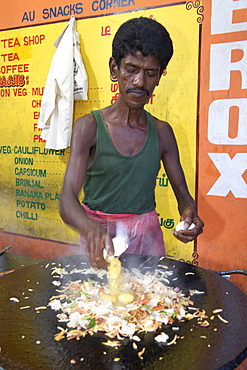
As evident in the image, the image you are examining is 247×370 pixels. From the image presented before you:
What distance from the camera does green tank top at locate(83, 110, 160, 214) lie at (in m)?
2.25

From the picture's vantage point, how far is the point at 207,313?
1.68 meters

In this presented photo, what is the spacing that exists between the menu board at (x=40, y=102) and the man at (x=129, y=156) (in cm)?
134

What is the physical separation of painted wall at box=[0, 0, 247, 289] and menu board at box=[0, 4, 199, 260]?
11 mm

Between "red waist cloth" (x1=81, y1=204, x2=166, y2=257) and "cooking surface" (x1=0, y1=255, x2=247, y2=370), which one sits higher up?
"red waist cloth" (x1=81, y1=204, x2=166, y2=257)

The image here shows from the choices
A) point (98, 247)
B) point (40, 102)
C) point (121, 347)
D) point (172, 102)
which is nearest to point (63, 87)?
point (40, 102)

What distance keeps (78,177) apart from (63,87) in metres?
2.18

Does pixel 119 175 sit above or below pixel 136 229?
above

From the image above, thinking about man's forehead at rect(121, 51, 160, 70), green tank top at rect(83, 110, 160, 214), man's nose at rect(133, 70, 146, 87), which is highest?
man's forehead at rect(121, 51, 160, 70)

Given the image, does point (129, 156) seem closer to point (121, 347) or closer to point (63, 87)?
point (121, 347)

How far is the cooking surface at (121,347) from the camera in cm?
133

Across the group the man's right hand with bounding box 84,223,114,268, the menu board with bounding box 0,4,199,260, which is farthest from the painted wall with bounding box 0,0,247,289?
the man's right hand with bounding box 84,223,114,268

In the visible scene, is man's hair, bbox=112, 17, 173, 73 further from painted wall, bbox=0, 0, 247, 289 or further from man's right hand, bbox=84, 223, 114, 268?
painted wall, bbox=0, 0, 247, 289

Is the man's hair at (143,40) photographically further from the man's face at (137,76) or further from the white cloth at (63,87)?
the white cloth at (63,87)

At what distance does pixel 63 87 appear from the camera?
4.07 meters
